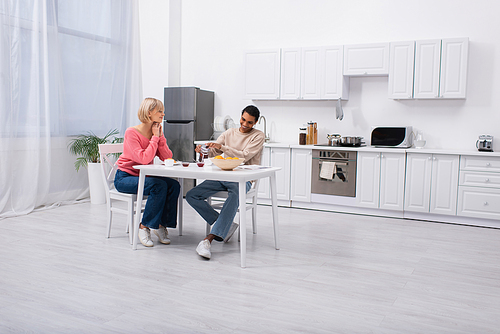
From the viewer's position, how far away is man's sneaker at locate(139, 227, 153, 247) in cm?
351

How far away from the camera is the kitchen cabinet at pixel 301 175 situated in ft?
17.3

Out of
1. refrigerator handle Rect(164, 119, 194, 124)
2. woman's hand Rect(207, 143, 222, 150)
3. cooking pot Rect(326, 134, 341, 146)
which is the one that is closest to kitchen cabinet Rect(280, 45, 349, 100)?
cooking pot Rect(326, 134, 341, 146)

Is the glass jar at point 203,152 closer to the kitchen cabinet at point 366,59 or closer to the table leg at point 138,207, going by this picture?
the table leg at point 138,207

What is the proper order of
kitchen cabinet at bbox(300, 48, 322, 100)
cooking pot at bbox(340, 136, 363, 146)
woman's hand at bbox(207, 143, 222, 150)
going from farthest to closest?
kitchen cabinet at bbox(300, 48, 322, 100)
cooking pot at bbox(340, 136, 363, 146)
woman's hand at bbox(207, 143, 222, 150)

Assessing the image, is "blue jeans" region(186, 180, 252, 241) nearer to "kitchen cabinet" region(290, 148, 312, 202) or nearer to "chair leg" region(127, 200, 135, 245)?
"chair leg" region(127, 200, 135, 245)

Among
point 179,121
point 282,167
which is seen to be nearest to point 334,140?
point 282,167

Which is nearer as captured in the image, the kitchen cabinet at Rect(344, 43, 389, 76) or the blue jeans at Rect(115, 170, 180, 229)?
the blue jeans at Rect(115, 170, 180, 229)

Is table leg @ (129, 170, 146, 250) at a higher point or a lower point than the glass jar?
lower

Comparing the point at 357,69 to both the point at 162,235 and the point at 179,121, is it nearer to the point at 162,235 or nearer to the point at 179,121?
the point at 179,121

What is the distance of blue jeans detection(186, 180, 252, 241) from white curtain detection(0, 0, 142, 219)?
2.26m

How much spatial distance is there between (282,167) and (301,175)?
255 millimetres

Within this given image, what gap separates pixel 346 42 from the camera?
217 inches

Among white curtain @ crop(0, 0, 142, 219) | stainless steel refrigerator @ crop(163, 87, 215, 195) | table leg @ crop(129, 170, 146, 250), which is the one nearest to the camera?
table leg @ crop(129, 170, 146, 250)

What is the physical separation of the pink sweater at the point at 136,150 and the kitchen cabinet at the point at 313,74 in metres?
2.36
